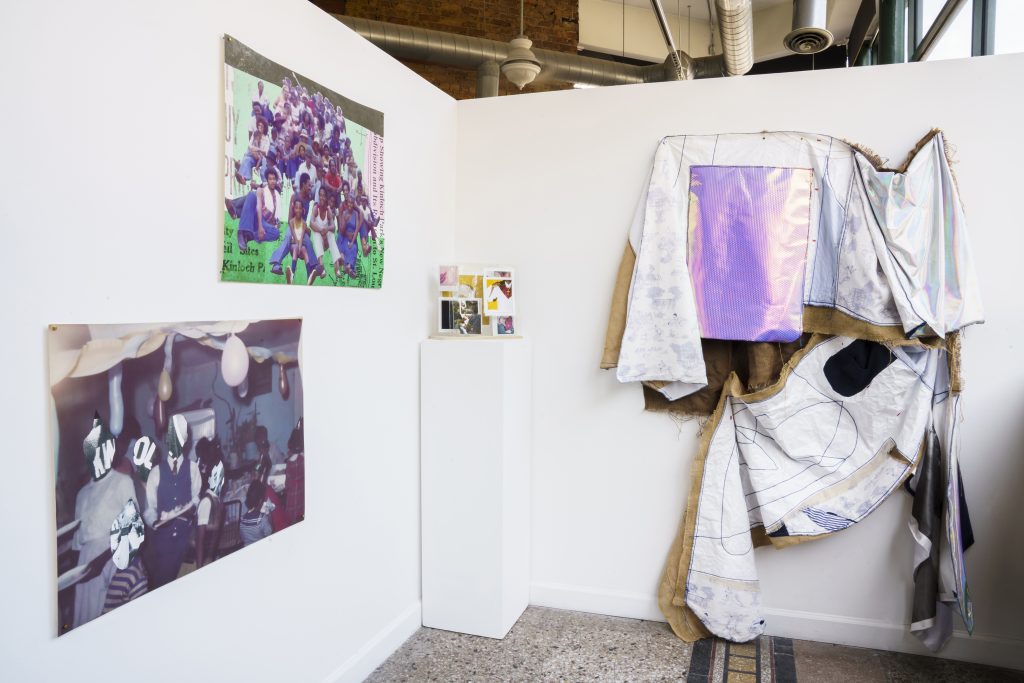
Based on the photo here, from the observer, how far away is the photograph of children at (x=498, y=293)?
3.13 metres

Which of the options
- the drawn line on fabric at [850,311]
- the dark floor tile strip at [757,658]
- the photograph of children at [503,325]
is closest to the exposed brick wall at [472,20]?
the photograph of children at [503,325]

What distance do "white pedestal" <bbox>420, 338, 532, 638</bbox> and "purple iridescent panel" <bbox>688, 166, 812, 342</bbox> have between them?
0.82 m

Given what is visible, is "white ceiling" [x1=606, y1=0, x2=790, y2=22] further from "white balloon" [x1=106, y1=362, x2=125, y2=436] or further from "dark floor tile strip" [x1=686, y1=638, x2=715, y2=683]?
"white balloon" [x1=106, y1=362, x2=125, y2=436]

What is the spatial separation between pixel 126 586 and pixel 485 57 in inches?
198

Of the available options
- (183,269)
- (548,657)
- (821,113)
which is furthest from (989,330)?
(183,269)

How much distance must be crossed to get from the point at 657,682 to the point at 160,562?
5.70 ft

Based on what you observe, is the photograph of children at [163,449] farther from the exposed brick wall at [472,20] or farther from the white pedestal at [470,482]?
the exposed brick wall at [472,20]

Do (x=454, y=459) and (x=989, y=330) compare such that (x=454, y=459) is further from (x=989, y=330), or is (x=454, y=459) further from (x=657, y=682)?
(x=989, y=330)

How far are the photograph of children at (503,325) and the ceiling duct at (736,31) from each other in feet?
5.61

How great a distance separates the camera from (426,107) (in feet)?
10.0

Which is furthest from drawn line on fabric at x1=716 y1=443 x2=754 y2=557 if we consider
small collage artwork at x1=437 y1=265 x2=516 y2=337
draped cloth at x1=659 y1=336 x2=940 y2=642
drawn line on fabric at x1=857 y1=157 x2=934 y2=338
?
small collage artwork at x1=437 y1=265 x2=516 y2=337

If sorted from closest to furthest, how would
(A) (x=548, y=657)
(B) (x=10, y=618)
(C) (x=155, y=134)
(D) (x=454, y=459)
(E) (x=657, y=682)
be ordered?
(B) (x=10, y=618) → (C) (x=155, y=134) → (E) (x=657, y=682) → (A) (x=548, y=657) → (D) (x=454, y=459)

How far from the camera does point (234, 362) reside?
6.47 ft

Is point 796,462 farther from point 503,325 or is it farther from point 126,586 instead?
point 126,586
